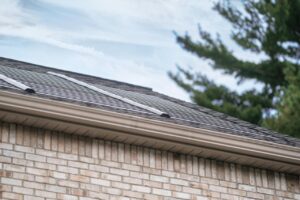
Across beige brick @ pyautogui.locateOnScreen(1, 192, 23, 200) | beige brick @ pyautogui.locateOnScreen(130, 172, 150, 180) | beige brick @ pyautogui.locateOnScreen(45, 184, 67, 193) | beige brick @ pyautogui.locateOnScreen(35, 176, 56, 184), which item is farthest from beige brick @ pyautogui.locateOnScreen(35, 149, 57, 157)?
beige brick @ pyautogui.locateOnScreen(130, 172, 150, 180)

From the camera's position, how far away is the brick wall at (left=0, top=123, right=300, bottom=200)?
11.3m

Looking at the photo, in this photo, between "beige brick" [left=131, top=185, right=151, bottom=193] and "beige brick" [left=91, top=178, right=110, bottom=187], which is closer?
"beige brick" [left=91, top=178, right=110, bottom=187]

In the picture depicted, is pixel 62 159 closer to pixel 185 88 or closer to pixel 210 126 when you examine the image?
pixel 210 126

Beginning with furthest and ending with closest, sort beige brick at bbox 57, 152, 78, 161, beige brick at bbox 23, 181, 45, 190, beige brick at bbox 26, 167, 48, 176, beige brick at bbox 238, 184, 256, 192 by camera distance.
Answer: beige brick at bbox 238, 184, 256, 192 → beige brick at bbox 57, 152, 78, 161 → beige brick at bbox 26, 167, 48, 176 → beige brick at bbox 23, 181, 45, 190

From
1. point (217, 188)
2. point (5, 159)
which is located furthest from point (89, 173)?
point (217, 188)

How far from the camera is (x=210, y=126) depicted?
12.7m

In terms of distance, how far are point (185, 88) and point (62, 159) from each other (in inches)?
804

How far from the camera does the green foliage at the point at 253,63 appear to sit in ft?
95.5

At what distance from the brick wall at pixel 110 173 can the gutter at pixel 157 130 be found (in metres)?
0.27

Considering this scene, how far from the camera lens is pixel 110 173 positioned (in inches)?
467

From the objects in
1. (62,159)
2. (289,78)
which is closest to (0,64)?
(62,159)

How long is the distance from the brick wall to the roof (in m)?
0.45

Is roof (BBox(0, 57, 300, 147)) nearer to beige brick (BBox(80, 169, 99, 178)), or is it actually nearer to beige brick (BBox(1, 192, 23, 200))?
beige brick (BBox(80, 169, 99, 178))

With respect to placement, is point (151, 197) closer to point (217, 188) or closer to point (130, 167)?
point (130, 167)
